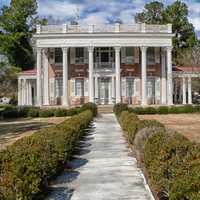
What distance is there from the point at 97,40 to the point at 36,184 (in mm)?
39587

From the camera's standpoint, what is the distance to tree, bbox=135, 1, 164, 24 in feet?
221

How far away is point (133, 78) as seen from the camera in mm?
48750

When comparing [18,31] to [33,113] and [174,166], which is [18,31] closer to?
[33,113]

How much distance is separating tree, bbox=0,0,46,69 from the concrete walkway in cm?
4968

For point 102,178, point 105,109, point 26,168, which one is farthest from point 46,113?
point 26,168

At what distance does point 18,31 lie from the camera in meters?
65.4

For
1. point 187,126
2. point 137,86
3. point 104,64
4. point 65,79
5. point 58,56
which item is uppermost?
point 58,56

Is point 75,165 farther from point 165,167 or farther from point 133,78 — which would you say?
point 133,78

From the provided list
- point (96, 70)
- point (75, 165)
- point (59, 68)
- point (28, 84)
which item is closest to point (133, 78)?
point (96, 70)

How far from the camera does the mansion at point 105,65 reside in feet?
153

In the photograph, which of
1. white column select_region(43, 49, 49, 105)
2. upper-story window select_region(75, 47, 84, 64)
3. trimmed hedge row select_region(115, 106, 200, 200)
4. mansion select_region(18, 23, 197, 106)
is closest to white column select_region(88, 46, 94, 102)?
mansion select_region(18, 23, 197, 106)

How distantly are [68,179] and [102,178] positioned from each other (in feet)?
2.56

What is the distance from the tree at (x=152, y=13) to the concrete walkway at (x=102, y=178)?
52982 mm

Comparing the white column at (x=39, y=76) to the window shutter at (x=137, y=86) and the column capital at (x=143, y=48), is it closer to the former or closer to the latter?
the window shutter at (x=137, y=86)
